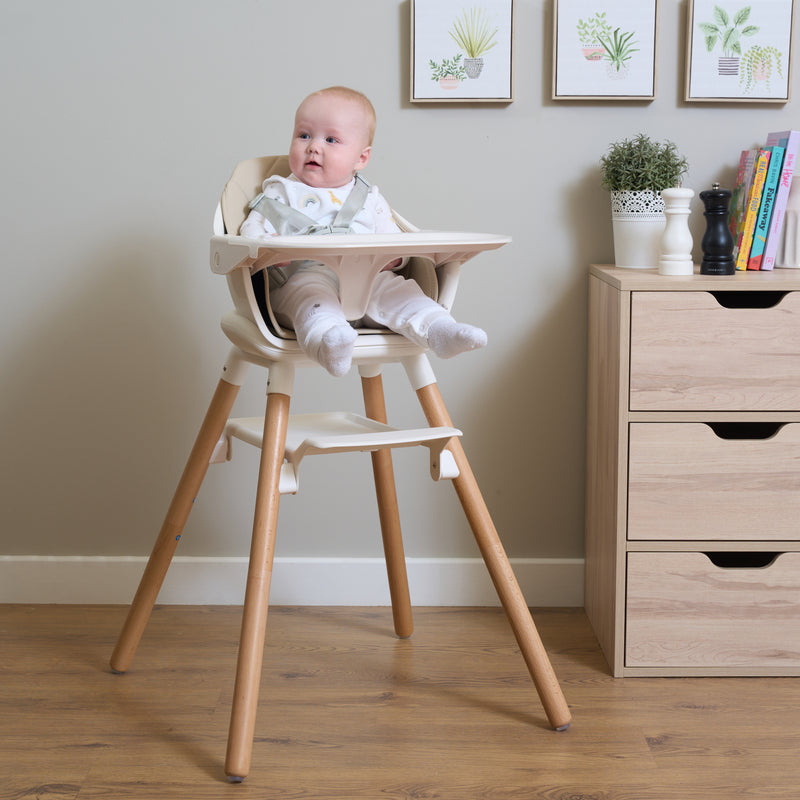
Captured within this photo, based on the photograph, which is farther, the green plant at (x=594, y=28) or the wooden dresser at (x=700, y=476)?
the green plant at (x=594, y=28)

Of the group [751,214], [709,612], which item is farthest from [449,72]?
[709,612]

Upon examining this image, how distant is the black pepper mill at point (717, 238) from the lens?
1683 millimetres

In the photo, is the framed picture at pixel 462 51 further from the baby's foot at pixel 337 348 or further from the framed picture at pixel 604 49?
the baby's foot at pixel 337 348

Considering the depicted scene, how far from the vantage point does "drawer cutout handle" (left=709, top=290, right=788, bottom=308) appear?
1.82m

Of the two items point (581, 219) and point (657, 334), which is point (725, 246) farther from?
point (581, 219)

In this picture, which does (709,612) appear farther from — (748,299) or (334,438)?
(334,438)

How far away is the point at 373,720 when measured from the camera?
154 centimetres

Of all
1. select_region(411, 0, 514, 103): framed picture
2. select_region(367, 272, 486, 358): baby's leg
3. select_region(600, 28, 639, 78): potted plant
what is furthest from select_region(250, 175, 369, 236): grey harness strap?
select_region(600, 28, 639, 78): potted plant

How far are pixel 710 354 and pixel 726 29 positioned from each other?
683mm

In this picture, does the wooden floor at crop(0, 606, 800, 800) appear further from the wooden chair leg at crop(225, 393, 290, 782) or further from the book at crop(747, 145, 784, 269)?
the book at crop(747, 145, 784, 269)

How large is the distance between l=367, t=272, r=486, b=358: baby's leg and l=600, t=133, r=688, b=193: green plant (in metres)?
0.56

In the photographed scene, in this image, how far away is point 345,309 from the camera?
4.60ft

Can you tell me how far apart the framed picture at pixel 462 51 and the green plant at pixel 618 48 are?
19cm

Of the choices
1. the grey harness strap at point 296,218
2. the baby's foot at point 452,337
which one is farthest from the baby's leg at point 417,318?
the grey harness strap at point 296,218
